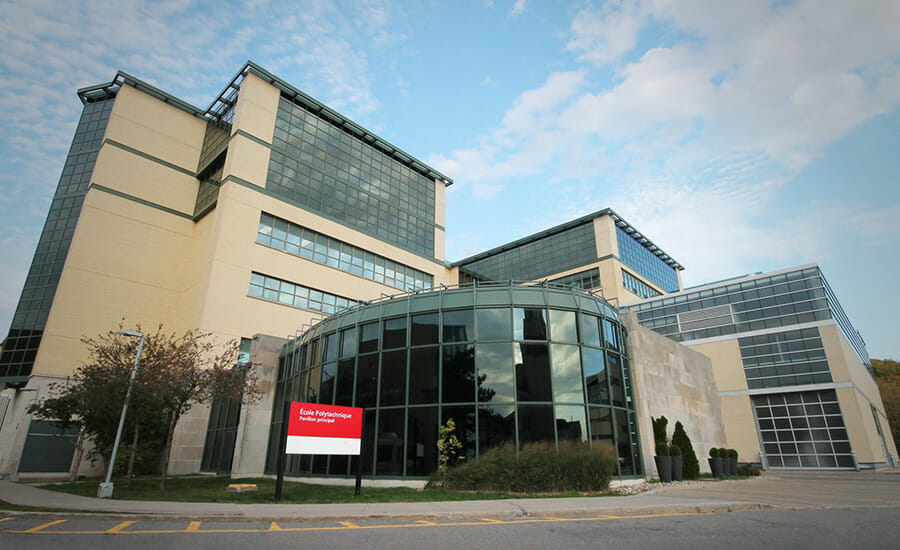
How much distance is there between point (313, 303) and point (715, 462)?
30.0 metres

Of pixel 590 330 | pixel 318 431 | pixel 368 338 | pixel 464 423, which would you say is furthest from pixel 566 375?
pixel 318 431

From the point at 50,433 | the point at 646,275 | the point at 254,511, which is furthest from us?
the point at 646,275

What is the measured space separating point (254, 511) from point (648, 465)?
16.6m

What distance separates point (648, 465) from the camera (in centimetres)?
2052

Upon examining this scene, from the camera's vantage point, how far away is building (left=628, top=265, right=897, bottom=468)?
123 feet

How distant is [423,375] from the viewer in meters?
19.0

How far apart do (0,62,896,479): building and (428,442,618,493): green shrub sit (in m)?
0.98

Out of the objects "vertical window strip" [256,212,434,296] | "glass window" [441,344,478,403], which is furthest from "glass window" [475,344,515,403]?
"vertical window strip" [256,212,434,296]

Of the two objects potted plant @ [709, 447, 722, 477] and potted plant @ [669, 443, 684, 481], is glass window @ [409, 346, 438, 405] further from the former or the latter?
potted plant @ [709, 447, 722, 477]

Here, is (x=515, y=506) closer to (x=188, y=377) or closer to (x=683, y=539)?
(x=683, y=539)

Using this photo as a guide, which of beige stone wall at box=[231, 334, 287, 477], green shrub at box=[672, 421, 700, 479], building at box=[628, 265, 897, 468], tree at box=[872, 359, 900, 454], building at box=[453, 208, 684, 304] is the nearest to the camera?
green shrub at box=[672, 421, 700, 479]

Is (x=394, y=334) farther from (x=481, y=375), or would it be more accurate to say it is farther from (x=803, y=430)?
(x=803, y=430)

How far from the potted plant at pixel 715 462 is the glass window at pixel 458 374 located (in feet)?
52.1

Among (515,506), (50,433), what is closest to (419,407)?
(515,506)
